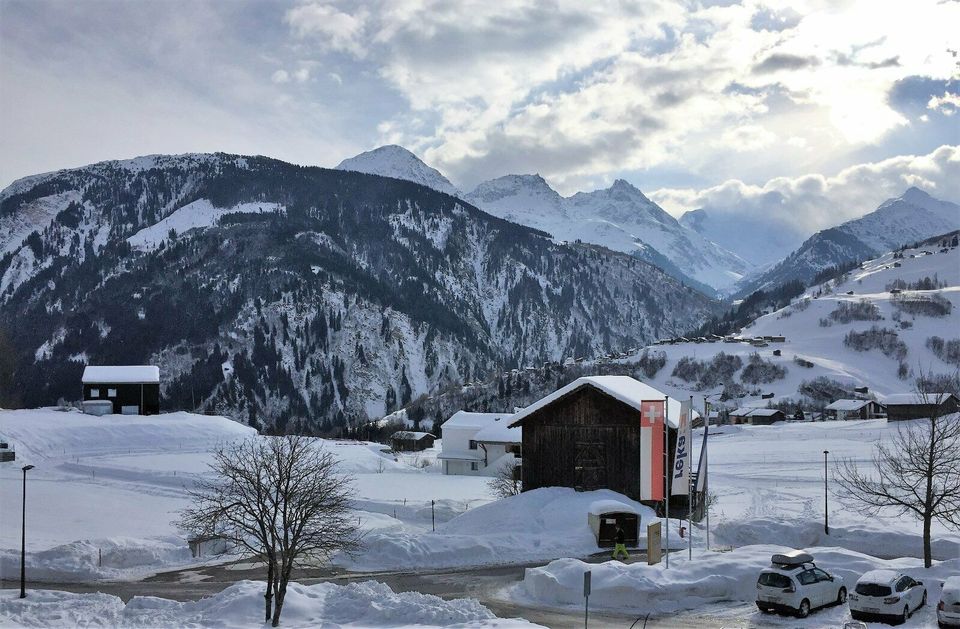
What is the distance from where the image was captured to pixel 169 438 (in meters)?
87.2

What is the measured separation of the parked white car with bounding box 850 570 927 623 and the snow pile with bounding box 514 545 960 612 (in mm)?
2876

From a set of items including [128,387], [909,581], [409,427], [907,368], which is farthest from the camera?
[907,368]

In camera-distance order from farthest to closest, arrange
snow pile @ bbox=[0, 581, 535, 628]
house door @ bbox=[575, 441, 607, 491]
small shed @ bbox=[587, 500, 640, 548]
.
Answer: house door @ bbox=[575, 441, 607, 491]
small shed @ bbox=[587, 500, 640, 548]
snow pile @ bbox=[0, 581, 535, 628]

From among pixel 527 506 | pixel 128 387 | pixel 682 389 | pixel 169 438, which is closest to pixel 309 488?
pixel 527 506

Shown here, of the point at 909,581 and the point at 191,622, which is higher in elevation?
the point at 909,581

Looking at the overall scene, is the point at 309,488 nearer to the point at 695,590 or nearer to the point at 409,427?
the point at 695,590

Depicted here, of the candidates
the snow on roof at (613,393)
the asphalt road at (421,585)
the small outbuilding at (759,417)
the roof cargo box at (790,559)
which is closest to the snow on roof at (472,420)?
the snow on roof at (613,393)

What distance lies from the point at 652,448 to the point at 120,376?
87.8 metres

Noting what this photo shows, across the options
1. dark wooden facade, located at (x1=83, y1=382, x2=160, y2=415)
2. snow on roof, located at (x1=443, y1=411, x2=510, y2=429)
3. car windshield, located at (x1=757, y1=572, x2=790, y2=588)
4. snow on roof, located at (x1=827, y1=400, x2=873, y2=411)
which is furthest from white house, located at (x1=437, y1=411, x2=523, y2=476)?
Result: snow on roof, located at (x1=827, y1=400, x2=873, y2=411)

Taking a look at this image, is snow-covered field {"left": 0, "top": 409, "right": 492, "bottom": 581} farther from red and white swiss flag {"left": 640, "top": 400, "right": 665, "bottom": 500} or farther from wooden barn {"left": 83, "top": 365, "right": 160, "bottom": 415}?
red and white swiss flag {"left": 640, "top": 400, "right": 665, "bottom": 500}

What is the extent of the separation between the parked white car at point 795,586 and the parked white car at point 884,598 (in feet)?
3.80

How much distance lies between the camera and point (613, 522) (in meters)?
37.8

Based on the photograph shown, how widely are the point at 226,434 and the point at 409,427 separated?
73.5 meters

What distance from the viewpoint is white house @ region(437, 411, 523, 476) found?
86438 mm
